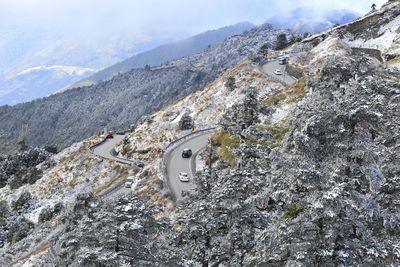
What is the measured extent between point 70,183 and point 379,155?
84.7 m

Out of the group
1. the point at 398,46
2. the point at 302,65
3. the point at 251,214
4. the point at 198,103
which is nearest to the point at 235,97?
the point at 198,103

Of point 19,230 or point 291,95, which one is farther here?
point 291,95

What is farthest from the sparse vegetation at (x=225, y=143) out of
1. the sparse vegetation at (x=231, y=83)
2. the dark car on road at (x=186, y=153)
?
the sparse vegetation at (x=231, y=83)

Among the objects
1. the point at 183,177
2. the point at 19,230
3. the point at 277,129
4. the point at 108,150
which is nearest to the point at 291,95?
the point at 277,129

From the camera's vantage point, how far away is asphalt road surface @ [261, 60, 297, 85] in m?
103

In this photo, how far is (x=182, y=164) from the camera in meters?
74.8

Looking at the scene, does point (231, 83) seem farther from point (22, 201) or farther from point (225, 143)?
point (22, 201)

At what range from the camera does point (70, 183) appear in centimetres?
9706

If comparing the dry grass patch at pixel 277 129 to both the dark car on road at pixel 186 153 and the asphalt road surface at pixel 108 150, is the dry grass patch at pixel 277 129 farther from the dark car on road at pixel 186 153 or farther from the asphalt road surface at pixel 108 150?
the asphalt road surface at pixel 108 150

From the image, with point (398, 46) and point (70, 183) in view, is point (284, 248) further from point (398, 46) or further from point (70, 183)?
point (398, 46)

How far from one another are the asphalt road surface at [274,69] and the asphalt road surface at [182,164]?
2246 cm

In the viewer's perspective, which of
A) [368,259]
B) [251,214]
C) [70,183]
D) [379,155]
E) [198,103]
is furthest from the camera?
[198,103]

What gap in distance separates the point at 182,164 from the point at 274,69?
4862 cm

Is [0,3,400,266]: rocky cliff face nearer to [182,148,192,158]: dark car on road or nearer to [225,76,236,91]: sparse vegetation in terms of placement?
[182,148,192,158]: dark car on road
